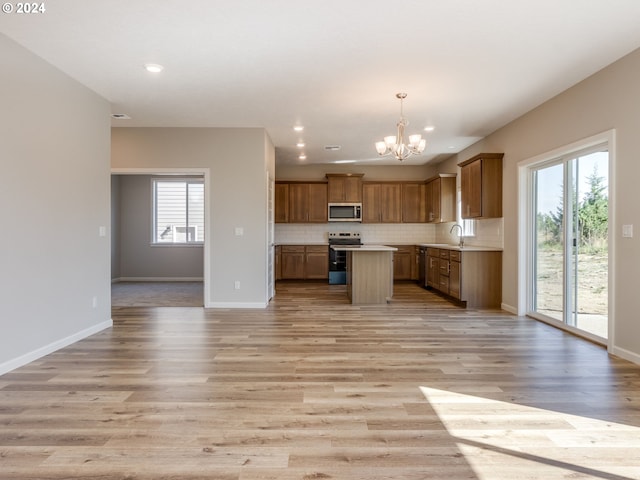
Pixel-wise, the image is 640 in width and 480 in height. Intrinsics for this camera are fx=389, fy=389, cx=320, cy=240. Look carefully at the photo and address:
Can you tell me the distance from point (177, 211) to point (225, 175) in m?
3.98

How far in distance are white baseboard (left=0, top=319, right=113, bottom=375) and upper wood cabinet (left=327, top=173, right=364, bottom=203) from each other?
5.45 m

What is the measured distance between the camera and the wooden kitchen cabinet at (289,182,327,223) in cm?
905

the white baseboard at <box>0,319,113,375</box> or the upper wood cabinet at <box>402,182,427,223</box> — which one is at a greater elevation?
the upper wood cabinet at <box>402,182,427,223</box>

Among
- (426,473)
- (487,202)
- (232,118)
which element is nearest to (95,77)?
(232,118)

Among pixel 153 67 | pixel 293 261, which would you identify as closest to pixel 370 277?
pixel 293 261

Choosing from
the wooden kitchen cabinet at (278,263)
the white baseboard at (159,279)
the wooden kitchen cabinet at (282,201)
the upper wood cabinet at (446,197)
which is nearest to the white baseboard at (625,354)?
the upper wood cabinet at (446,197)

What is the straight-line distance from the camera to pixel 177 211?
30.8 ft

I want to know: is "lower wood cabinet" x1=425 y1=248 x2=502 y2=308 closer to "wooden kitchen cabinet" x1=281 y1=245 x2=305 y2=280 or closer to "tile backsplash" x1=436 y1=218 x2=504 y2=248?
"tile backsplash" x1=436 y1=218 x2=504 y2=248

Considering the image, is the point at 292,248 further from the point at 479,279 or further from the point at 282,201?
the point at 479,279

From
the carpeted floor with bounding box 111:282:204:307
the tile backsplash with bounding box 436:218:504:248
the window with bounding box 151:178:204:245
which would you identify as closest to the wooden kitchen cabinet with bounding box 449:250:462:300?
the tile backsplash with bounding box 436:218:504:248

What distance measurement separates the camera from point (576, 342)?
4.13 metres

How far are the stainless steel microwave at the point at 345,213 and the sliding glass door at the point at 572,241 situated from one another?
4.16 meters

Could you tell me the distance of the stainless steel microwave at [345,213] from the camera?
902 centimetres

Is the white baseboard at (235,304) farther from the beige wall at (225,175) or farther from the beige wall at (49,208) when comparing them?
the beige wall at (49,208)
